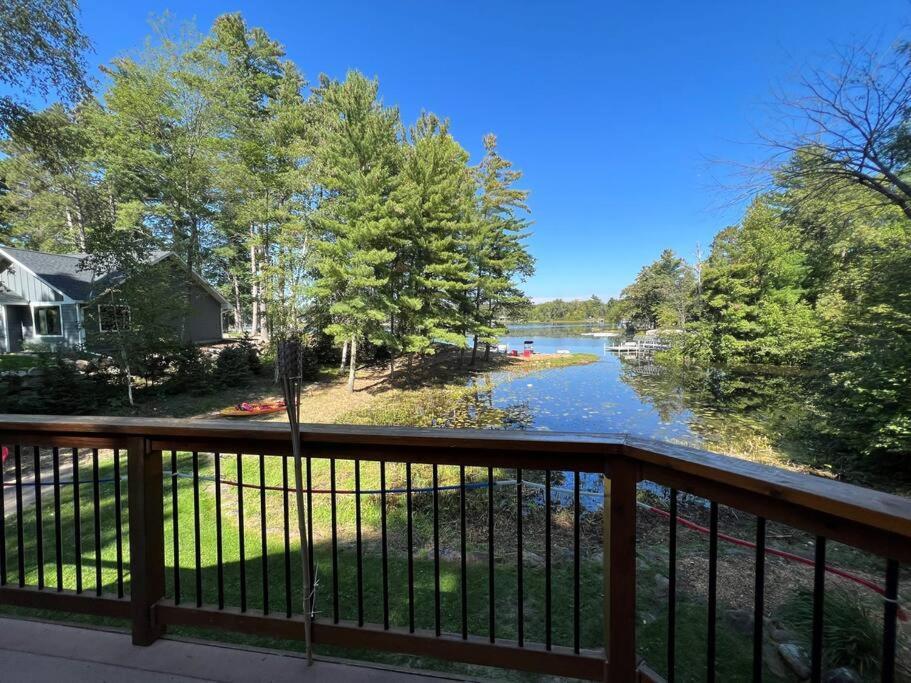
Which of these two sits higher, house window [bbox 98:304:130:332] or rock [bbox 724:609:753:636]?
house window [bbox 98:304:130:332]

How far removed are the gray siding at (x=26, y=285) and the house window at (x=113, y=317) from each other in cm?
774

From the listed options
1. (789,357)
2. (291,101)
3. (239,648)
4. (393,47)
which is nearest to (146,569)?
(239,648)

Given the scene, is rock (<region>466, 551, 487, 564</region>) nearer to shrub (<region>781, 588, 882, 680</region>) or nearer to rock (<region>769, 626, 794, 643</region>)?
rock (<region>769, 626, 794, 643</region>)

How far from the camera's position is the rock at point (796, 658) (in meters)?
2.08

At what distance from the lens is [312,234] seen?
11.7 m

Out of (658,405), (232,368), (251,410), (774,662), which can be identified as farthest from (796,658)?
(232,368)

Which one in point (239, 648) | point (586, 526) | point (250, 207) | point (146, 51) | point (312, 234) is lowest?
point (586, 526)

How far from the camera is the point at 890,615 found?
2.52 feet

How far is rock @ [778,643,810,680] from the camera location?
208cm

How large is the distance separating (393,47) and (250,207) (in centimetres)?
725

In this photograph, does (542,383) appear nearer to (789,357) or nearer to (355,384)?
(355,384)

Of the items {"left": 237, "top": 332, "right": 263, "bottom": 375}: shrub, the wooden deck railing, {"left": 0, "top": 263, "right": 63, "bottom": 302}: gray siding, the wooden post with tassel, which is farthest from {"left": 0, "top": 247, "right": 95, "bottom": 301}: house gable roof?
the wooden post with tassel

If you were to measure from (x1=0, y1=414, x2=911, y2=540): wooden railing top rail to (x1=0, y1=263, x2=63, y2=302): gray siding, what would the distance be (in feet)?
53.8

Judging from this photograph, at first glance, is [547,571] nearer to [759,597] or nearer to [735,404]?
[759,597]
